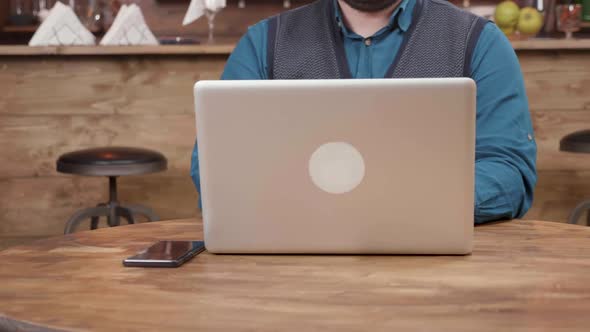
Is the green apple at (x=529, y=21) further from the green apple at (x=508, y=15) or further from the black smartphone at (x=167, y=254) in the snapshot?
the black smartphone at (x=167, y=254)

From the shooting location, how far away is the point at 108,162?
2842 mm

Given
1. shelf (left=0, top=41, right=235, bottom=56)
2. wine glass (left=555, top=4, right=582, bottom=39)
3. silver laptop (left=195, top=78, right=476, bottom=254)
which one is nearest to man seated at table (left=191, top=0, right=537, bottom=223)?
silver laptop (left=195, top=78, right=476, bottom=254)

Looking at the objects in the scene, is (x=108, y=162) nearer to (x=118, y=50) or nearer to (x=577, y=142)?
(x=118, y=50)

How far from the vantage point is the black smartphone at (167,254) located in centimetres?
113

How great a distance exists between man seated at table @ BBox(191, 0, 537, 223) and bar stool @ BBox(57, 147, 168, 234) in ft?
3.51

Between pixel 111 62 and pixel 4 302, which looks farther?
pixel 111 62

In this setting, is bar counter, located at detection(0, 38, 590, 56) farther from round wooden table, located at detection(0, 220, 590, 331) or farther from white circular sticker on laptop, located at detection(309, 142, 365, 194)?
white circular sticker on laptop, located at detection(309, 142, 365, 194)

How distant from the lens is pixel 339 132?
1.04 metres

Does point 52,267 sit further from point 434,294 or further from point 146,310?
point 434,294

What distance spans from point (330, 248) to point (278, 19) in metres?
0.94

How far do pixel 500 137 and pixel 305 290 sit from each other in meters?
0.74

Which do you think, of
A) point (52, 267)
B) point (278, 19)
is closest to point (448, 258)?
point (52, 267)

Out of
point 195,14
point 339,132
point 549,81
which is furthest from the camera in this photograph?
point 195,14

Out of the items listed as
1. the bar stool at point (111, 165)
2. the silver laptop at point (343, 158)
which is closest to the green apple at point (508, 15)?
the bar stool at point (111, 165)
